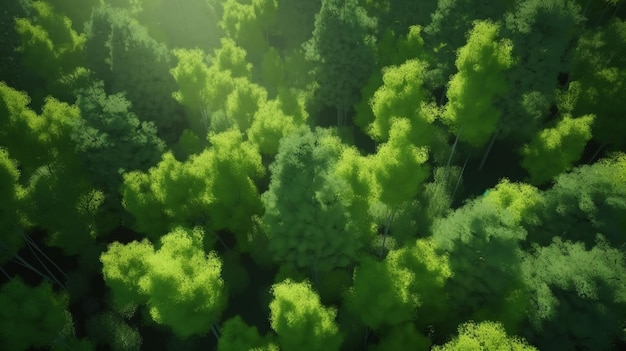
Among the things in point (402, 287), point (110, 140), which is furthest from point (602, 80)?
point (110, 140)

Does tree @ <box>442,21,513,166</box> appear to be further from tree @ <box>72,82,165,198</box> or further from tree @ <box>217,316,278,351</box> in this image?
tree @ <box>72,82,165,198</box>

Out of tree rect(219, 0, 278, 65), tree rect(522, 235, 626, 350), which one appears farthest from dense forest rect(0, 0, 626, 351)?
tree rect(219, 0, 278, 65)

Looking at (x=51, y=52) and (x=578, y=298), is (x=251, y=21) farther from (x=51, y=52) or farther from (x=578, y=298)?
(x=578, y=298)

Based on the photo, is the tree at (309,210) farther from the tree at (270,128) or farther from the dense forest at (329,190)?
the tree at (270,128)

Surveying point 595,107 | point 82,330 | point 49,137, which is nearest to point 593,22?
point 595,107

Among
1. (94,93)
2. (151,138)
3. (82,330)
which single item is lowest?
(82,330)

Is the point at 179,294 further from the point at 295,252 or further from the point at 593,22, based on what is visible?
the point at 593,22

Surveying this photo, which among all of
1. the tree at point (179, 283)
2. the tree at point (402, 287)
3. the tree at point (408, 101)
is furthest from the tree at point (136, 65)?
the tree at point (402, 287)
